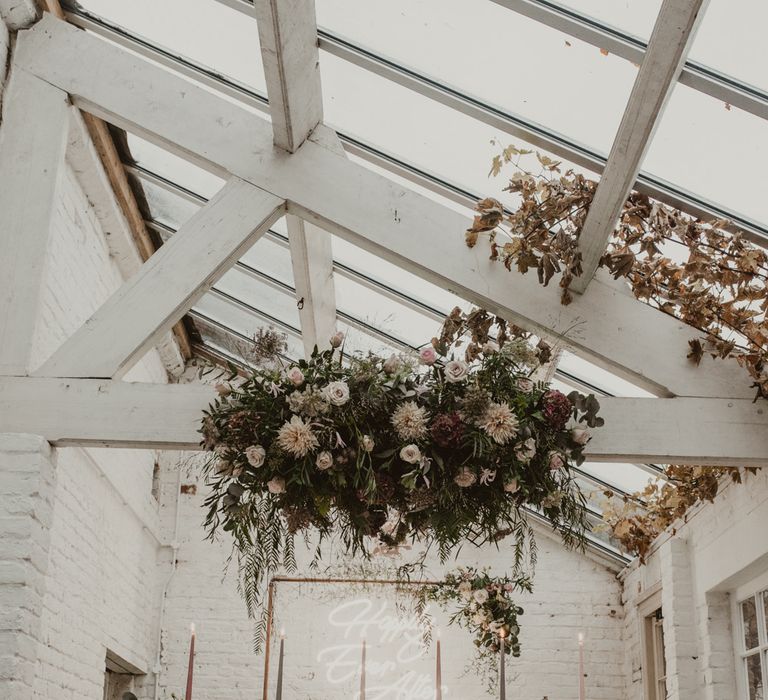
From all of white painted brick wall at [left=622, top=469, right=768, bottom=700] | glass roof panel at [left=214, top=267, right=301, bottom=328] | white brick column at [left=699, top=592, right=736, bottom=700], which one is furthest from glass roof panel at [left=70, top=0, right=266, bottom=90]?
white brick column at [left=699, top=592, right=736, bottom=700]

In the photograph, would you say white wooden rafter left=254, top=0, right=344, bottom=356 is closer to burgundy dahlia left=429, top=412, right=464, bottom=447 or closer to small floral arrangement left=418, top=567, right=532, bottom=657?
burgundy dahlia left=429, top=412, right=464, bottom=447

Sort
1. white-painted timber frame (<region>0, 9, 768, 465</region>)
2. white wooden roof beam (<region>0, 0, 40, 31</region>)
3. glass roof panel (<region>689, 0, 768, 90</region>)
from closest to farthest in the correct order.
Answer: glass roof panel (<region>689, 0, 768, 90</region>) → white-painted timber frame (<region>0, 9, 768, 465</region>) → white wooden roof beam (<region>0, 0, 40, 31</region>)

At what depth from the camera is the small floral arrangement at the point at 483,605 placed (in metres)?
7.18

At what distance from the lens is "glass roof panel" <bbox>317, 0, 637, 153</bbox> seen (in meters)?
3.31

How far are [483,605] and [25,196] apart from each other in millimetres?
4505

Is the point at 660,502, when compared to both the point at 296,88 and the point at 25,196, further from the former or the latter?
the point at 25,196

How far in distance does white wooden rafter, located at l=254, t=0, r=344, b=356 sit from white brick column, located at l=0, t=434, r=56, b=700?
1554 mm

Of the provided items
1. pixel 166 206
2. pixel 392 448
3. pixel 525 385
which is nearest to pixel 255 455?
pixel 392 448

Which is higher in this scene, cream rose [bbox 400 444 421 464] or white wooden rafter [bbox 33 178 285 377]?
white wooden rafter [bbox 33 178 285 377]

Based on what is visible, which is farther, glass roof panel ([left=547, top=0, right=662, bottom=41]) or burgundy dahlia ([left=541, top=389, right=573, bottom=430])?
burgundy dahlia ([left=541, top=389, right=573, bottom=430])

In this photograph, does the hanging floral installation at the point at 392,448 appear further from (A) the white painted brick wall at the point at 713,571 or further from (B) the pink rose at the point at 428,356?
(A) the white painted brick wall at the point at 713,571

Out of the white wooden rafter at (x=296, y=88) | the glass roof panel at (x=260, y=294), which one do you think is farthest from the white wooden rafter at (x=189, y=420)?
the glass roof panel at (x=260, y=294)

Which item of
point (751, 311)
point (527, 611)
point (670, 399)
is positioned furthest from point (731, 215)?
point (527, 611)

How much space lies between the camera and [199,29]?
4.33m
